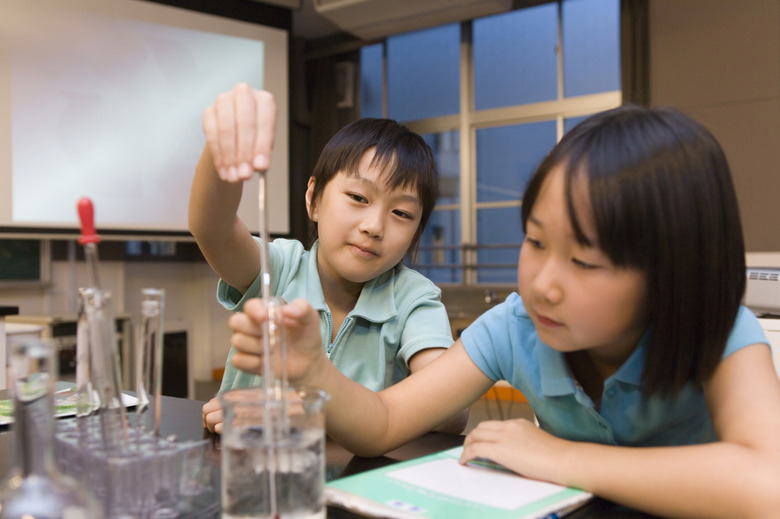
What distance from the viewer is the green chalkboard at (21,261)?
4.32 m

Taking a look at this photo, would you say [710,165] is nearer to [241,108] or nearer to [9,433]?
[241,108]

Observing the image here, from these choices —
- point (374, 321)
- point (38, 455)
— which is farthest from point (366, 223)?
point (38, 455)

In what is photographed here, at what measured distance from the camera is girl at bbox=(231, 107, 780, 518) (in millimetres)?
559

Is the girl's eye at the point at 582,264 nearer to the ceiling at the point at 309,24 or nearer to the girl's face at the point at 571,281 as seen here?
the girl's face at the point at 571,281

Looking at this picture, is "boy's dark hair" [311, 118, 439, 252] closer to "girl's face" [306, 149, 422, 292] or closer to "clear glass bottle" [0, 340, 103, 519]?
"girl's face" [306, 149, 422, 292]

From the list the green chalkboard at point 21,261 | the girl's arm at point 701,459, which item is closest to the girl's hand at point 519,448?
the girl's arm at point 701,459

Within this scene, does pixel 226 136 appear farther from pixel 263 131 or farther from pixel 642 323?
pixel 642 323

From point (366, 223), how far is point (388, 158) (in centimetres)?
13

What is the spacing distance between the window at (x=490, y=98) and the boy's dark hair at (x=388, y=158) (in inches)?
143

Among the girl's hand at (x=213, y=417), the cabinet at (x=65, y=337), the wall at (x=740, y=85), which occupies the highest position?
the wall at (x=740, y=85)

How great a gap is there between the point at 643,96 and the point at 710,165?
3.89 metres

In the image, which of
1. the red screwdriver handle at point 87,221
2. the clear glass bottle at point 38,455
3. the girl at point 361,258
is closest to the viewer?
the clear glass bottle at point 38,455

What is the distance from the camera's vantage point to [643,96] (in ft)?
13.7

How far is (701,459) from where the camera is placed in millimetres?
566
